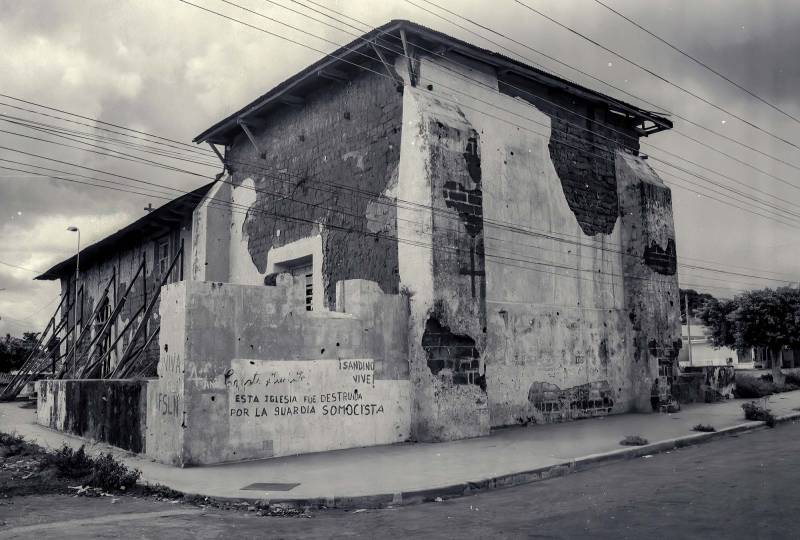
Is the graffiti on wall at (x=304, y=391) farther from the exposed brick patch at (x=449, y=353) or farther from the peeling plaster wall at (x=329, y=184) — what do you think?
the peeling plaster wall at (x=329, y=184)

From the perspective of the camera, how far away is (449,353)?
11336 mm

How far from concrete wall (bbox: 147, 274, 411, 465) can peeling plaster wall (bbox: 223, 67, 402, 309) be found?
164 centimetres

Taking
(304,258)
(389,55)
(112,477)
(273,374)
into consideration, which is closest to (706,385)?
(304,258)

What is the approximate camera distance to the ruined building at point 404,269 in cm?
996

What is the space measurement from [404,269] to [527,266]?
3591 millimetres

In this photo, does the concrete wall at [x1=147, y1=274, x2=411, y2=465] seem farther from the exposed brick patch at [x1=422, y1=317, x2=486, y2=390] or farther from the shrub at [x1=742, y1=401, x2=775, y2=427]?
the shrub at [x1=742, y1=401, x2=775, y2=427]

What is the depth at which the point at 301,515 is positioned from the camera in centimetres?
661

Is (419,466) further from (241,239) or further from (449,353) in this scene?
(241,239)

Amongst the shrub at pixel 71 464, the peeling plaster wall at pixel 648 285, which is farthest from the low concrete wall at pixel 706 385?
the shrub at pixel 71 464

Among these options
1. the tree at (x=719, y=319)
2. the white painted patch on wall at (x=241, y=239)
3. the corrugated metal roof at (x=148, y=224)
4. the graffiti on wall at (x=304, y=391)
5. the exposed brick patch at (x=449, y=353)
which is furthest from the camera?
the tree at (x=719, y=319)

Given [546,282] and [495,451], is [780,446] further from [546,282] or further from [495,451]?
[546,282]

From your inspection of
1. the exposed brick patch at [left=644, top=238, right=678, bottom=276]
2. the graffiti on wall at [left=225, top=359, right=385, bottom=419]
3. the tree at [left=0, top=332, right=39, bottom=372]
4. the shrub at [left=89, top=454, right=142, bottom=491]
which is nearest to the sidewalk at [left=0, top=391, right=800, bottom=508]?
the shrub at [left=89, top=454, right=142, bottom=491]

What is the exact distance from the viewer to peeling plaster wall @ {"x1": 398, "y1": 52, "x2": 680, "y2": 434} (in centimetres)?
1149

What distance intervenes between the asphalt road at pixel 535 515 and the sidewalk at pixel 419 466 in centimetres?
32
